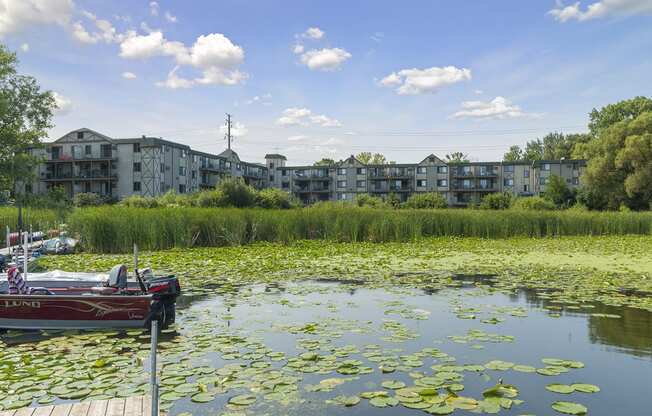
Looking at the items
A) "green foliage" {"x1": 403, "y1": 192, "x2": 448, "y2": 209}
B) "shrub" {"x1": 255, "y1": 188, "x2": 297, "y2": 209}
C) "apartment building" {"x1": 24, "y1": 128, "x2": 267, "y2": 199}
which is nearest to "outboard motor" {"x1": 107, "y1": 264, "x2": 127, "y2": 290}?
"shrub" {"x1": 255, "y1": 188, "x2": 297, "y2": 209}

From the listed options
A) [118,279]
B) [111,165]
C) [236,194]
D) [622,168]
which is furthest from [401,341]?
[111,165]

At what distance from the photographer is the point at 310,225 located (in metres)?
28.5

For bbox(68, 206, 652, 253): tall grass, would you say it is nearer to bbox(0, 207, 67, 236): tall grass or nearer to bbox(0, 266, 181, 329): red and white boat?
bbox(0, 207, 67, 236): tall grass

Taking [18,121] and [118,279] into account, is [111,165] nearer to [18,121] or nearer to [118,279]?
[18,121]

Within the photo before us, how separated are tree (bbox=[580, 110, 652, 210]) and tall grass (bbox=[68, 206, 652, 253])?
18.5 m

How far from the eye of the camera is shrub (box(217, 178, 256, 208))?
46438mm

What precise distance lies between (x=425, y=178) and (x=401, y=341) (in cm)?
7730

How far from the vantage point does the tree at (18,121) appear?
65.2 feet

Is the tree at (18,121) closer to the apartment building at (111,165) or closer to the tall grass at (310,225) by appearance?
the tall grass at (310,225)

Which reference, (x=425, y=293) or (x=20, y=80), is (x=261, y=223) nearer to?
(x=20, y=80)

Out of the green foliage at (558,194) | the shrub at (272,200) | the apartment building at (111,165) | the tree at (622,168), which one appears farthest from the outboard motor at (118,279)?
the green foliage at (558,194)

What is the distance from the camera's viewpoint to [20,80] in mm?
20938

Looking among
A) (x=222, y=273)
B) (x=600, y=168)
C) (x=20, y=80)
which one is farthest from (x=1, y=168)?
(x=600, y=168)

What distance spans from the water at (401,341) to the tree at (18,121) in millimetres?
11679
